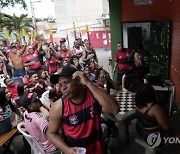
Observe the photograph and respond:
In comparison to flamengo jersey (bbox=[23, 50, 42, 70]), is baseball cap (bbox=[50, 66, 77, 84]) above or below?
above

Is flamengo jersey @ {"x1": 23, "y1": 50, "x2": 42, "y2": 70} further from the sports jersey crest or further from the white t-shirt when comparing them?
the sports jersey crest

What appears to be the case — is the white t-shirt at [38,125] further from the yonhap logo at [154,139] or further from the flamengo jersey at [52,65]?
the flamengo jersey at [52,65]

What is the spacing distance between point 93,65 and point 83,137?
12.1ft

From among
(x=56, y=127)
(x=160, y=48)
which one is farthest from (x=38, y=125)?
(x=160, y=48)

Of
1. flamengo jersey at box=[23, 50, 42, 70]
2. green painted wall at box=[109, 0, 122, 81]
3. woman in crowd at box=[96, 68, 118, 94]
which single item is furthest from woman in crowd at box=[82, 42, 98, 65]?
woman in crowd at box=[96, 68, 118, 94]

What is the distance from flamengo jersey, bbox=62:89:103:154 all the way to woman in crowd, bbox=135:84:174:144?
3.25 feet

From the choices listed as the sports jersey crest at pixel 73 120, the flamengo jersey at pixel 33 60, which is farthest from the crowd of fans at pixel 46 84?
the sports jersey crest at pixel 73 120

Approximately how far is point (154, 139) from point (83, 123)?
4.88ft

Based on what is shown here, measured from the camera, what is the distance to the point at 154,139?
2.88 metres

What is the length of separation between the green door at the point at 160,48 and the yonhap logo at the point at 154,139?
3.15m

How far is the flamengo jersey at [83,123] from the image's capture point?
5.80 ft

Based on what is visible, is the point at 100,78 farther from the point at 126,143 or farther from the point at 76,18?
the point at 76,18

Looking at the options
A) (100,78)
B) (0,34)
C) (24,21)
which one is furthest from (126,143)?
(24,21)

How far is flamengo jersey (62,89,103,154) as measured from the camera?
5.80 feet
